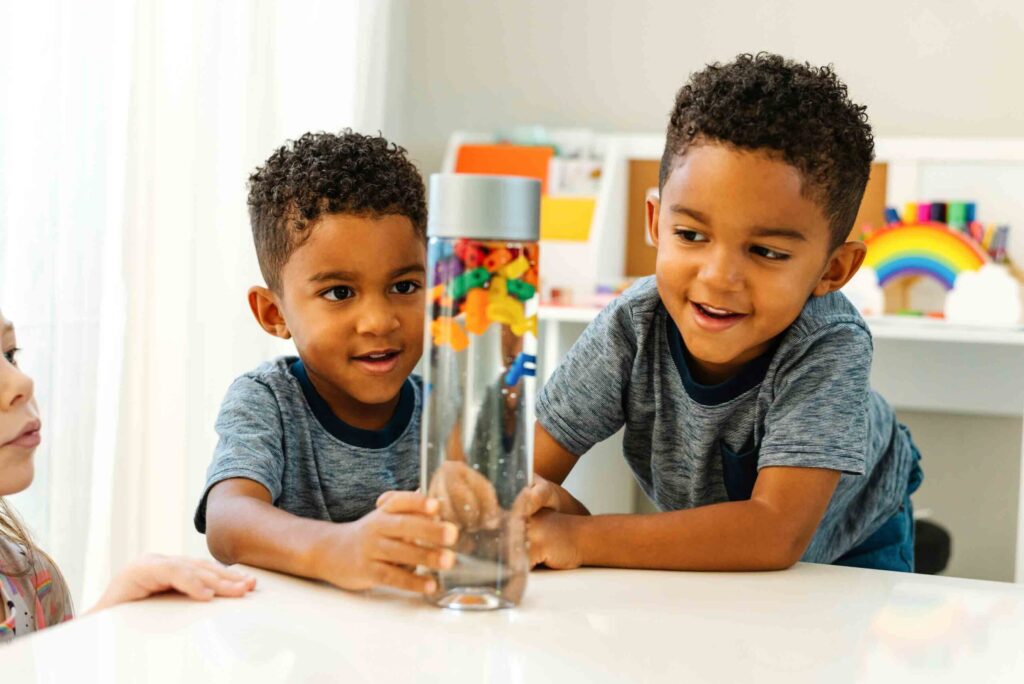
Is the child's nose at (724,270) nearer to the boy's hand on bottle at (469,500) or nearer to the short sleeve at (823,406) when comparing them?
the short sleeve at (823,406)

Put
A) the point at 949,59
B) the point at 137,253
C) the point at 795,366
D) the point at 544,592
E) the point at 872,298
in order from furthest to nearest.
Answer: the point at 949,59
the point at 872,298
the point at 137,253
the point at 795,366
the point at 544,592

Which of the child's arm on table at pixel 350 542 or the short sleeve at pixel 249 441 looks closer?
the child's arm on table at pixel 350 542

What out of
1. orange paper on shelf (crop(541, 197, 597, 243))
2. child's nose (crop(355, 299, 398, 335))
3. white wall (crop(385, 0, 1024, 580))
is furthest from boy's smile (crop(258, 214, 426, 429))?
white wall (crop(385, 0, 1024, 580))

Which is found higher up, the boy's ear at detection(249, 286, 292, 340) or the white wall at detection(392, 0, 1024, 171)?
the white wall at detection(392, 0, 1024, 171)

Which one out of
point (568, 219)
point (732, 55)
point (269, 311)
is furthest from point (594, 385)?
point (732, 55)

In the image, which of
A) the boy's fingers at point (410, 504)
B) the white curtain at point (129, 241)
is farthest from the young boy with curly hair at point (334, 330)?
the white curtain at point (129, 241)

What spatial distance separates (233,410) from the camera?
0.99m

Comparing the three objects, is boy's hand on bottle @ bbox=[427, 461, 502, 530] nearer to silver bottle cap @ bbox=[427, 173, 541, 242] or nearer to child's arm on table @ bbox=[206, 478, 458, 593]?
child's arm on table @ bbox=[206, 478, 458, 593]

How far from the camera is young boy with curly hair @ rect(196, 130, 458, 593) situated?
1.02m

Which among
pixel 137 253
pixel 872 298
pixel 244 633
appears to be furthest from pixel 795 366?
pixel 872 298

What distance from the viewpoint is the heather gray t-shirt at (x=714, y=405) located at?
0.94 metres

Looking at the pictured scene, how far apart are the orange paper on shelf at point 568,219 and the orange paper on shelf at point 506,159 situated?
2.0 inches

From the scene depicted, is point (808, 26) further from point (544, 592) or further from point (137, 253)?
point (544, 592)

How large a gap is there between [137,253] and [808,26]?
5.63 ft
